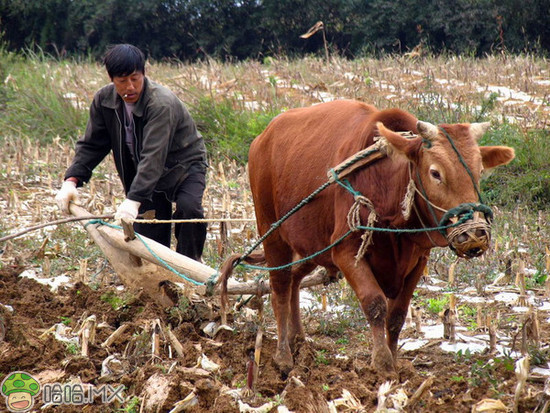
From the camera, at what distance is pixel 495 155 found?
14.5 ft

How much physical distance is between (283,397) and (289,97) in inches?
374

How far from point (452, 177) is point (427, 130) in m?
0.30

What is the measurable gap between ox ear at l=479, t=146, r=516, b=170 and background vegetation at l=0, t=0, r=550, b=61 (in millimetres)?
23175

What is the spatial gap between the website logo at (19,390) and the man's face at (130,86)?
243 cm

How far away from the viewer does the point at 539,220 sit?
8.41 meters

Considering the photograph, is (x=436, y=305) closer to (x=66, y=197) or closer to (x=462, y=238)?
(x=462, y=238)

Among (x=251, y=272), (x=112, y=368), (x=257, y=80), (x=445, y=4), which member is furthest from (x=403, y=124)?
(x=445, y=4)

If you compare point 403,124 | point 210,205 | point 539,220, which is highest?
point 403,124

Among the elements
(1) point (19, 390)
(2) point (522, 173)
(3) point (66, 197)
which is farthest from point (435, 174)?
(2) point (522, 173)

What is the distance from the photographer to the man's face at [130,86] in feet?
19.4

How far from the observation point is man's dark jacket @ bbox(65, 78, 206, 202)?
19.3ft

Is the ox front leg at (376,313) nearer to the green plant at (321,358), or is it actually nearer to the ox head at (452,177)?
the ox head at (452,177)

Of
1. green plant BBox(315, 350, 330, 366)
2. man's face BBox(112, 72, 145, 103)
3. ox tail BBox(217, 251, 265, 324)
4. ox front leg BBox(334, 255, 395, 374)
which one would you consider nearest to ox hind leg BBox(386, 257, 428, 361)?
ox front leg BBox(334, 255, 395, 374)

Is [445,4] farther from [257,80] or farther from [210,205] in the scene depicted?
[210,205]
